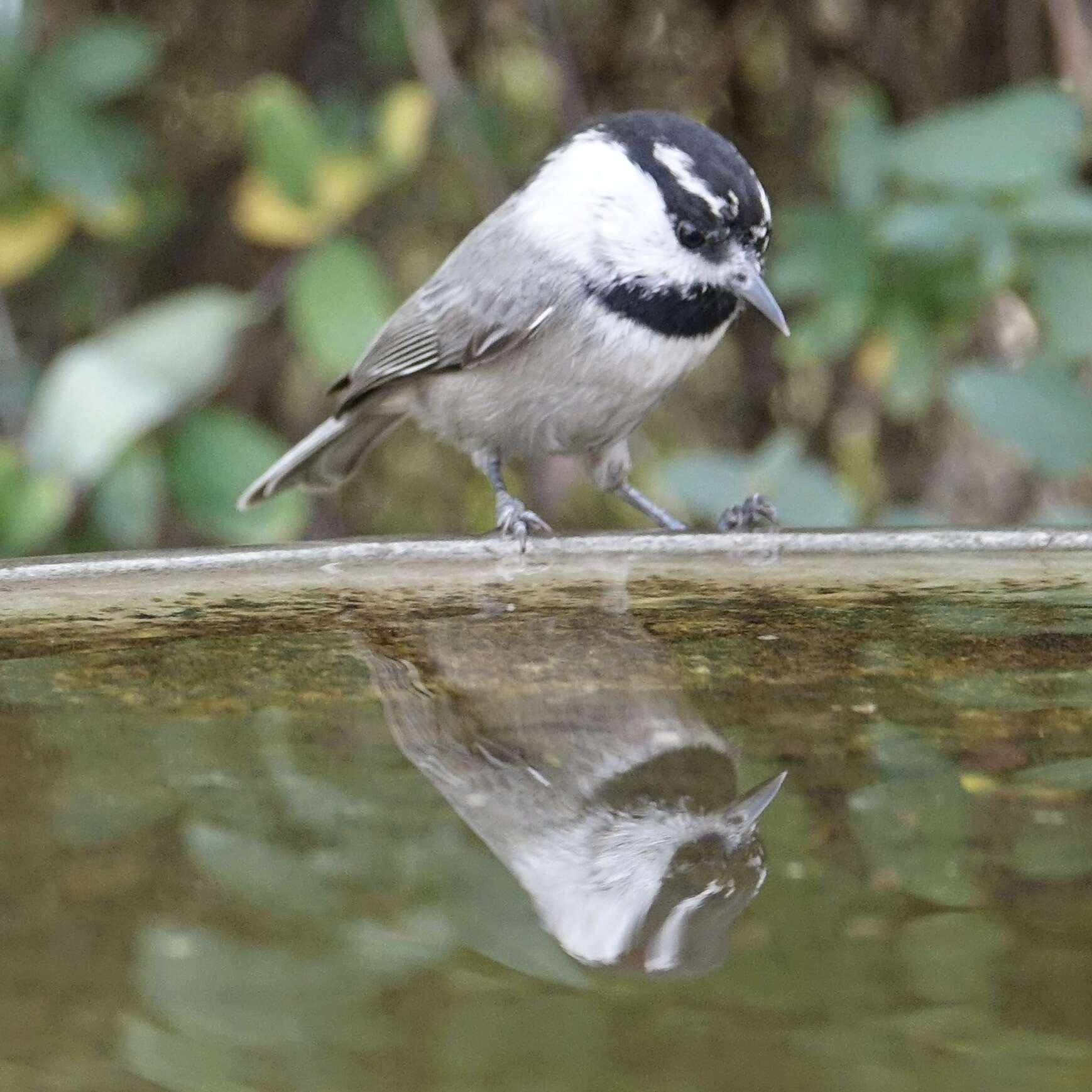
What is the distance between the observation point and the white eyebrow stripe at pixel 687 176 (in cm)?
287

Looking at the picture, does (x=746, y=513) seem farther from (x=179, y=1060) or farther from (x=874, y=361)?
(x=179, y=1060)

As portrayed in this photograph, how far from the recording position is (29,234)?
411cm

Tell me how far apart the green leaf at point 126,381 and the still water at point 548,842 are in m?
1.59

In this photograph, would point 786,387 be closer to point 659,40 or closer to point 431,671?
point 659,40

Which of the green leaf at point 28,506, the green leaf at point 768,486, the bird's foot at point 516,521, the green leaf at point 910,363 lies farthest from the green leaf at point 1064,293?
the green leaf at point 28,506

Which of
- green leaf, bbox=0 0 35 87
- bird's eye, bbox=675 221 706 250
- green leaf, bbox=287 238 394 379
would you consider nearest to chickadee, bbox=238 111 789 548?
bird's eye, bbox=675 221 706 250

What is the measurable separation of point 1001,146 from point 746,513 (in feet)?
3.01

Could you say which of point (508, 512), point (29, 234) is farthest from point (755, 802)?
→ point (29, 234)

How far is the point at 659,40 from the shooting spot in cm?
505

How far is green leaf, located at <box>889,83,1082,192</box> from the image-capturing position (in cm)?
331

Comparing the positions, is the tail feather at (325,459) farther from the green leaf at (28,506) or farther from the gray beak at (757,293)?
the gray beak at (757,293)

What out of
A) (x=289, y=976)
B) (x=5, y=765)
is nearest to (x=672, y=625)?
(x=5, y=765)

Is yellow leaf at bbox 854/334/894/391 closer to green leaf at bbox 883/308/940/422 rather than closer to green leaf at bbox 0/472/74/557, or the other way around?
green leaf at bbox 883/308/940/422

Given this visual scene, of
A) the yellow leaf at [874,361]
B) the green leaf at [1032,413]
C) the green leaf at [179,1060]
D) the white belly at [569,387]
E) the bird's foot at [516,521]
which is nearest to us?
the green leaf at [179,1060]
